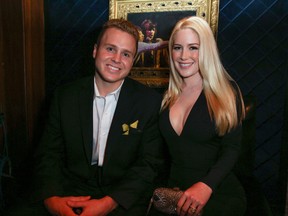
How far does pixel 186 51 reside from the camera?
178 cm

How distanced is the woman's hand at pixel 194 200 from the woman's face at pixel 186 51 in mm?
754

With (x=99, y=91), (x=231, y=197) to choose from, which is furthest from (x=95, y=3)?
(x=231, y=197)

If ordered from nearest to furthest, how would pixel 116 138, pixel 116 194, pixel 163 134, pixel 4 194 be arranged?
1. pixel 116 194
2. pixel 116 138
3. pixel 163 134
4. pixel 4 194

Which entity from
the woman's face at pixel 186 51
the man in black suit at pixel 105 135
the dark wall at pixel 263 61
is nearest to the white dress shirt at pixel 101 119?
the man in black suit at pixel 105 135

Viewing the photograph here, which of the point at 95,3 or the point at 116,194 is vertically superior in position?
the point at 95,3

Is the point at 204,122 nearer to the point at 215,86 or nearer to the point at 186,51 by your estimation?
the point at 215,86

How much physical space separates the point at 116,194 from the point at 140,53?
1.67 metres

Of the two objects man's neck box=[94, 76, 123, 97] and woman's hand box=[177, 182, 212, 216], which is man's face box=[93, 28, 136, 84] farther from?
woman's hand box=[177, 182, 212, 216]

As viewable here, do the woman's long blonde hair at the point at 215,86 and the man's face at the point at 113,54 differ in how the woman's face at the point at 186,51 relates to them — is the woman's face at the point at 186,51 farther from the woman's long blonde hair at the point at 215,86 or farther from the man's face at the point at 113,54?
the man's face at the point at 113,54

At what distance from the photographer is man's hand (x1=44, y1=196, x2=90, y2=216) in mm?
1497

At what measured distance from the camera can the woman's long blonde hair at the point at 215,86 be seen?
66.7 inches

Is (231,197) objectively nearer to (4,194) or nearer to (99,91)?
(99,91)

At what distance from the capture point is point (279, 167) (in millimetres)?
2576

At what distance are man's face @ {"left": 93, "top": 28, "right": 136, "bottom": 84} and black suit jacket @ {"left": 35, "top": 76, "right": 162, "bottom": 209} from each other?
0.44 feet
